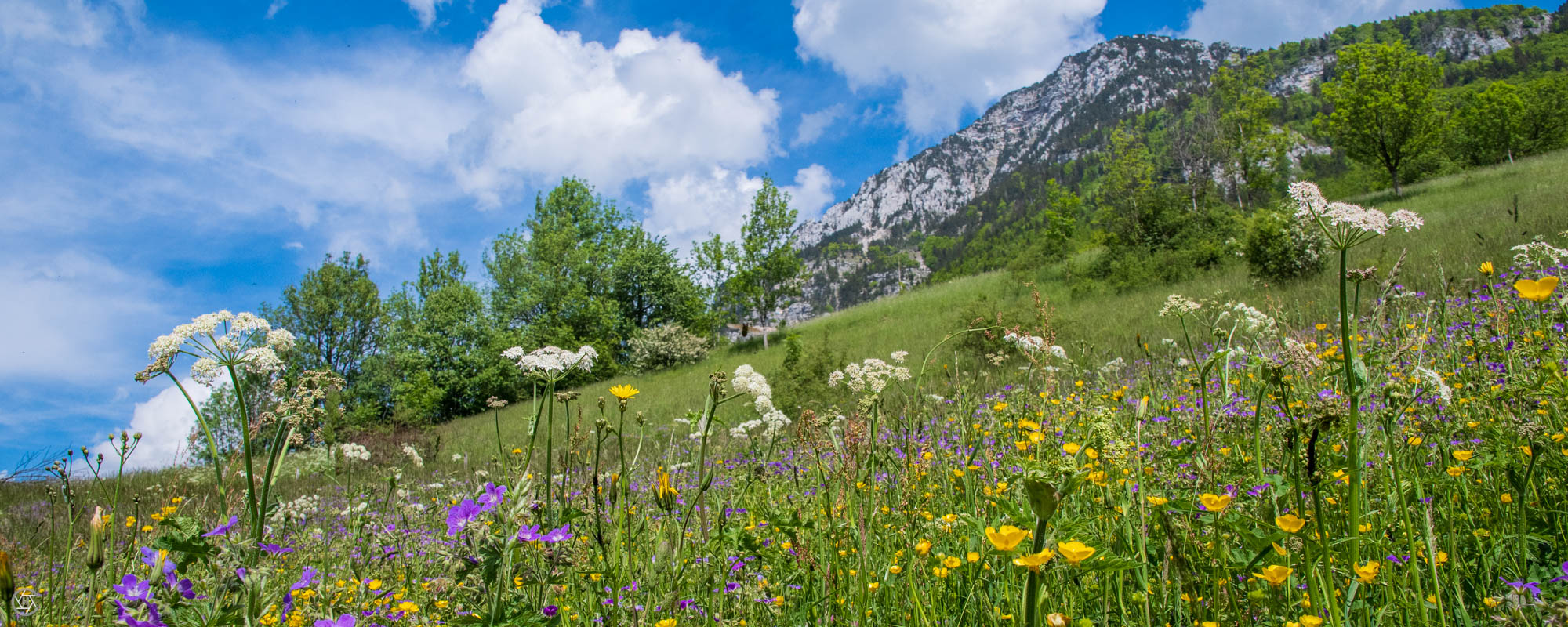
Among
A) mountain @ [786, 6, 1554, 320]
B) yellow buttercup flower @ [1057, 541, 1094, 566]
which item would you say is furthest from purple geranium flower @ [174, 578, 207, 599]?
mountain @ [786, 6, 1554, 320]

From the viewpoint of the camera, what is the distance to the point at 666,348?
25219mm

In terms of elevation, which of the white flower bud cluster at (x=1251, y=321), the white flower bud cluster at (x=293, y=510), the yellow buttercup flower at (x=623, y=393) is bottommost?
the white flower bud cluster at (x=293, y=510)

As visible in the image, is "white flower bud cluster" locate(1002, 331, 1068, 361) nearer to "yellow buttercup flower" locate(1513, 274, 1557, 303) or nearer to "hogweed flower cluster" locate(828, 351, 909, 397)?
"hogweed flower cluster" locate(828, 351, 909, 397)

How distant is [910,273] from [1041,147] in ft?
218

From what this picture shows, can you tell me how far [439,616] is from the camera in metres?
1.83

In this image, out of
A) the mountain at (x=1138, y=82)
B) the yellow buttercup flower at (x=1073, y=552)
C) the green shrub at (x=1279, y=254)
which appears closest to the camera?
the yellow buttercup flower at (x=1073, y=552)

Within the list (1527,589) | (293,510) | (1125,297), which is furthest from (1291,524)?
(1125,297)

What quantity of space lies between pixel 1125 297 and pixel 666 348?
16.7 m

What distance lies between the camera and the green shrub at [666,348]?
24922 mm

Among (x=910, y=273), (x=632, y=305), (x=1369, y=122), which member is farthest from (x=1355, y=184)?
(x=910, y=273)

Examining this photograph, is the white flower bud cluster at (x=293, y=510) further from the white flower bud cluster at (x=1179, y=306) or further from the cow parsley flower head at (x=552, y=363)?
the white flower bud cluster at (x=1179, y=306)

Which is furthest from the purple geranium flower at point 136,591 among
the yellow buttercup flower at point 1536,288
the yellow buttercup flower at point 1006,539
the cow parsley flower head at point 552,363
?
the yellow buttercup flower at point 1536,288

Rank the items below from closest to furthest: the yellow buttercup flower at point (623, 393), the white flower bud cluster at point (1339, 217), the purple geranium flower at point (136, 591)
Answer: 1. the purple geranium flower at point (136, 591)
2. the white flower bud cluster at point (1339, 217)
3. the yellow buttercup flower at point (623, 393)

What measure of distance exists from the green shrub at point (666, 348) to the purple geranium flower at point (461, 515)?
23.7 metres
